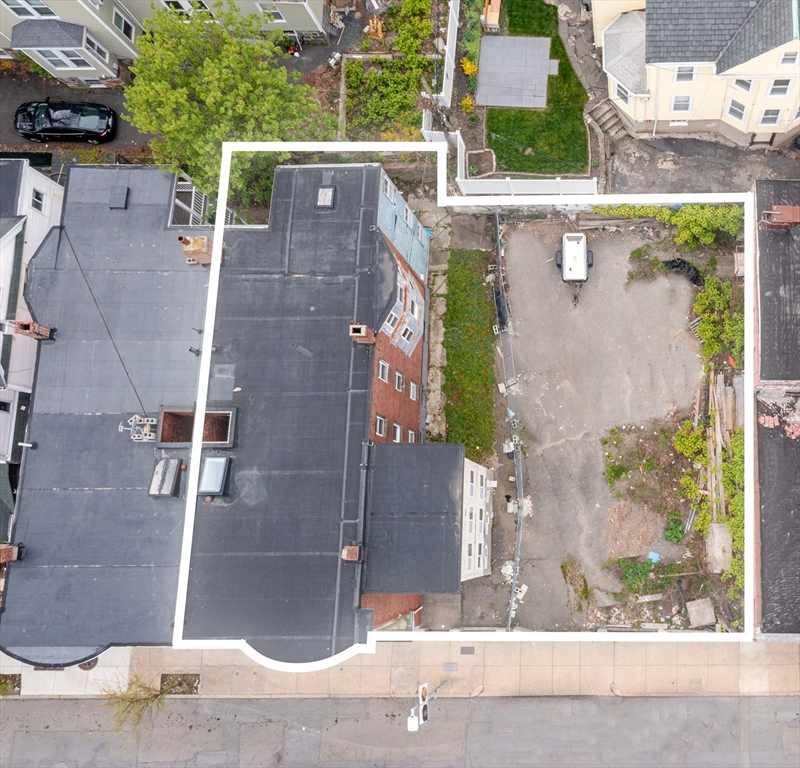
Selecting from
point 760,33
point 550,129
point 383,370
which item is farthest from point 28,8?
point 760,33

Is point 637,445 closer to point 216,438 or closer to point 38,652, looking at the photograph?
point 216,438

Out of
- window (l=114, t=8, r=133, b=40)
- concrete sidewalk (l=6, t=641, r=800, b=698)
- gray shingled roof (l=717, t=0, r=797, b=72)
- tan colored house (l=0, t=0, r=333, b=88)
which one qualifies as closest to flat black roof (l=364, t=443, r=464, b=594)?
concrete sidewalk (l=6, t=641, r=800, b=698)

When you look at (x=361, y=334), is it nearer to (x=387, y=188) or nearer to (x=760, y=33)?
(x=387, y=188)

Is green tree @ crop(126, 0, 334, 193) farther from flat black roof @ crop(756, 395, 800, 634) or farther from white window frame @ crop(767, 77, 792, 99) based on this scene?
flat black roof @ crop(756, 395, 800, 634)

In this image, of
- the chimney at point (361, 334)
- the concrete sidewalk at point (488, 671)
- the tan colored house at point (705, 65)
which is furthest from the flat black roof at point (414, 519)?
the tan colored house at point (705, 65)

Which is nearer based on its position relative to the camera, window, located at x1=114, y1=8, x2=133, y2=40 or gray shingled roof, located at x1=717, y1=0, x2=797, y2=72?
gray shingled roof, located at x1=717, y1=0, x2=797, y2=72

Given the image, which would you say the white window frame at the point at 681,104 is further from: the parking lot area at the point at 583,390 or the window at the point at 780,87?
the parking lot area at the point at 583,390
